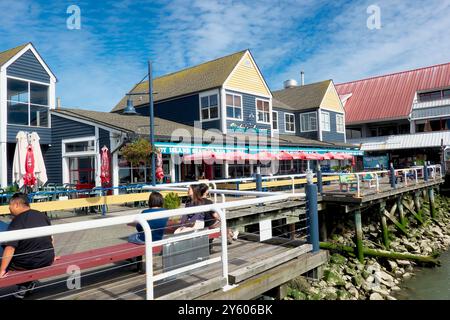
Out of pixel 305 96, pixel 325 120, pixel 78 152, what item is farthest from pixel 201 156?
pixel 305 96

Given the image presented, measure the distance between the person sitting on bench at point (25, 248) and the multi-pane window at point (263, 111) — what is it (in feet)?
63.2

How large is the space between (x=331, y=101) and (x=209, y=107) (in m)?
14.4

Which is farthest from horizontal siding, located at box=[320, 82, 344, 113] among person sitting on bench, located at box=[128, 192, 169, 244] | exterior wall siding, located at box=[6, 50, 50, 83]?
person sitting on bench, located at box=[128, 192, 169, 244]

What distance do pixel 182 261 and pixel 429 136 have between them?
35.7 meters

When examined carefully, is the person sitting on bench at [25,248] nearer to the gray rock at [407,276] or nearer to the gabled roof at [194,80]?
the gray rock at [407,276]

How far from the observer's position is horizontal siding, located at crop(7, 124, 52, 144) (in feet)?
53.8

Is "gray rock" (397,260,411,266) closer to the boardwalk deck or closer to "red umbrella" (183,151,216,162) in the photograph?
the boardwalk deck

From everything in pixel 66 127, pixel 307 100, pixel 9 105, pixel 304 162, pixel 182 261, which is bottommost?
pixel 182 261

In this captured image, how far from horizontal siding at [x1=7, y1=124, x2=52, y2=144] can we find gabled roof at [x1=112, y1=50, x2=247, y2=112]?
234 inches

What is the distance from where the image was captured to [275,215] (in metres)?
9.16

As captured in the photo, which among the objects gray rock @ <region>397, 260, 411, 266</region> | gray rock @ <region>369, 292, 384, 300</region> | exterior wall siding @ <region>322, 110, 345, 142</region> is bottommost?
gray rock @ <region>369, 292, 384, 300</region>
